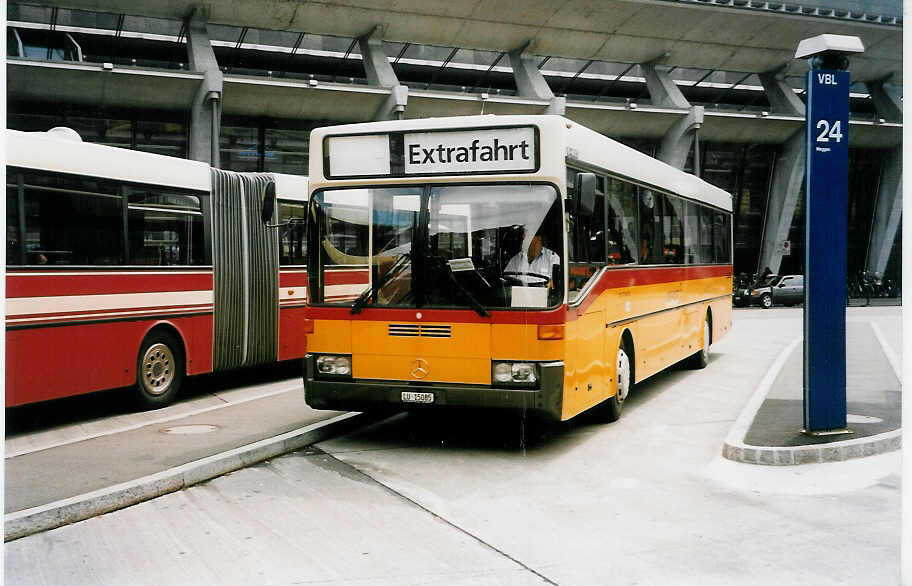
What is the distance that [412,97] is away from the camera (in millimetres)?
31859

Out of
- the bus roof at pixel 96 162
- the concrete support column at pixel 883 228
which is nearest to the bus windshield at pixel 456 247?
the bus roof at pixel 96 162

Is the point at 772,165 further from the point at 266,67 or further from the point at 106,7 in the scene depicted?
the point at 106,7

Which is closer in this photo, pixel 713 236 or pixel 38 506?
pixel 38 506

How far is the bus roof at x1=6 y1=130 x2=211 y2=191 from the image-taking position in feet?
30.6

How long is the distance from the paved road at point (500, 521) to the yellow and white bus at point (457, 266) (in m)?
0.65

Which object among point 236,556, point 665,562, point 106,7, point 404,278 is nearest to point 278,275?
point 404,278

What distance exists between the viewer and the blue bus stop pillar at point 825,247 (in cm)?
804

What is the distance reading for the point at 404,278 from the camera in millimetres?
8289

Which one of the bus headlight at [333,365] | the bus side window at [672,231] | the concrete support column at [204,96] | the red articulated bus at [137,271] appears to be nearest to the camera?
the bus headlight at [333,365]

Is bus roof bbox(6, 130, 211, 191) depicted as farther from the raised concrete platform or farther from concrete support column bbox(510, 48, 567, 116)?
concrete support column bbox(510, 48, 567, 116)

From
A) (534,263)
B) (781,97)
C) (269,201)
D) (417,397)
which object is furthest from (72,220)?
(781,97)

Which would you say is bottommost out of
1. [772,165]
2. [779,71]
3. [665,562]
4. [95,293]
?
[665,562]

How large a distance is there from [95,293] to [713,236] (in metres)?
9.96

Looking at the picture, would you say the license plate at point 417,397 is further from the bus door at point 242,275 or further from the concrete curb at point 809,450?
the bus door at point 242,275
